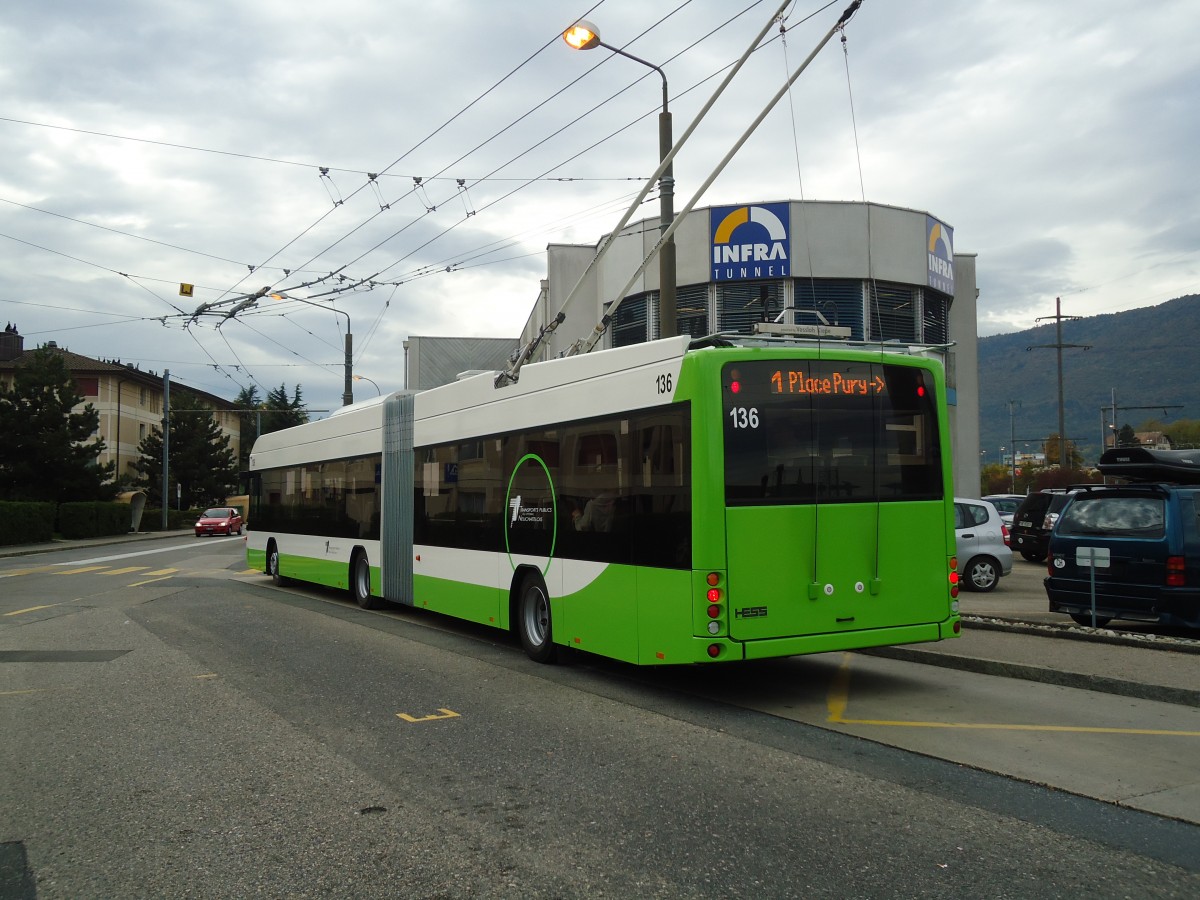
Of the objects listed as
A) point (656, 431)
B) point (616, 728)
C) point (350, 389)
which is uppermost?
point (350, 389)

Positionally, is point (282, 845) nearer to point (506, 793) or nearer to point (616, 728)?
point (506, 793)

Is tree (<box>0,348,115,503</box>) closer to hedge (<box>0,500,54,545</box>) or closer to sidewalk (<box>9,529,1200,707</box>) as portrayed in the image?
hedge (<box>0,500,54,545</box>)

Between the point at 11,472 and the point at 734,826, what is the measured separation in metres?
52.0

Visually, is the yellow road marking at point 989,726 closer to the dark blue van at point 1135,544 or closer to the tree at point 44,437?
the dark blue van at point 1135,544

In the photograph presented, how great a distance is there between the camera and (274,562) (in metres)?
21.0

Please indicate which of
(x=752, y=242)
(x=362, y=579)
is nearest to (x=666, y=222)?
(x=362, y=579)

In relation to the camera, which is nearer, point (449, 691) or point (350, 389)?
point (449, 691)

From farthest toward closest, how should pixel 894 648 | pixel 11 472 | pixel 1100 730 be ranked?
pixel 11 472, pixel 894 648, pixel 1100 730

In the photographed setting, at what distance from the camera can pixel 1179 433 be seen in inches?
3044

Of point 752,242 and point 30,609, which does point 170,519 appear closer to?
point 752,242

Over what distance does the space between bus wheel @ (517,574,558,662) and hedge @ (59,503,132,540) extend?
44897 mm

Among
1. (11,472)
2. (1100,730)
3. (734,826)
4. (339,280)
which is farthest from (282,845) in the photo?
(11,472)

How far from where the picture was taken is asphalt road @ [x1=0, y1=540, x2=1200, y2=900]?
446cm

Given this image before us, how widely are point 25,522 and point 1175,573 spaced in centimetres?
4423
